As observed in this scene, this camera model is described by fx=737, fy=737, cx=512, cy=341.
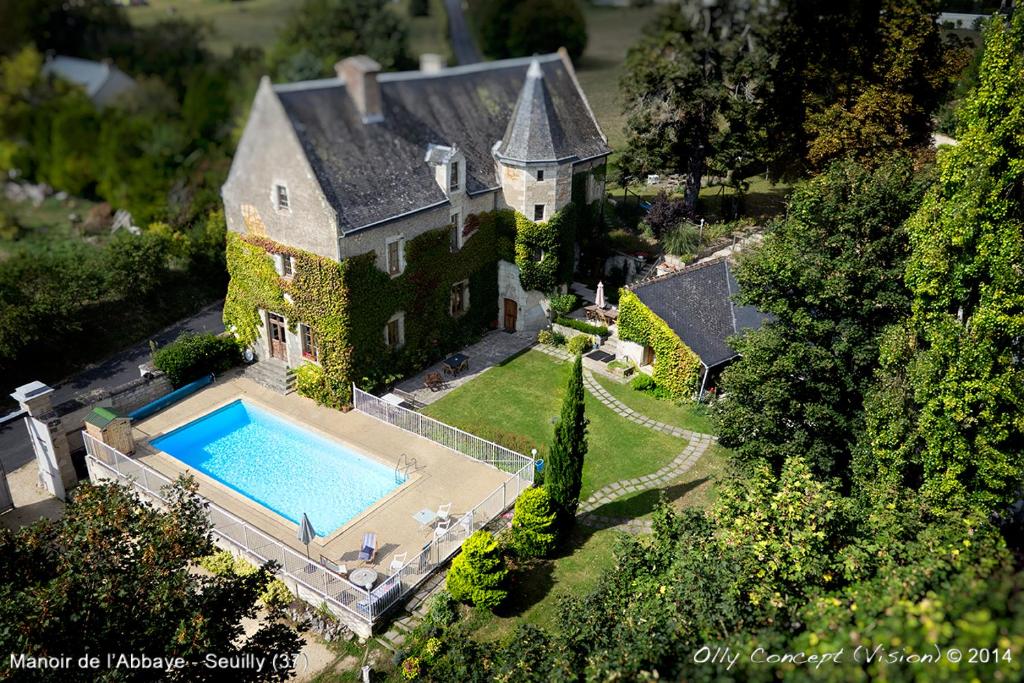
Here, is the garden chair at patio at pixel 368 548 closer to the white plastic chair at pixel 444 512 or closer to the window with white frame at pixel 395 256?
the white plastic chair at pixel 444 512

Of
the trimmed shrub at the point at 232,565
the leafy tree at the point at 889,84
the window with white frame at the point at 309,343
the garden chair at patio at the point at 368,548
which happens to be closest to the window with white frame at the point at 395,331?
the window with white frame at the point at 309,343

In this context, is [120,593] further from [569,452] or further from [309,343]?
[309,343]

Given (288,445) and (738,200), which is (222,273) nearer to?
(288,445)

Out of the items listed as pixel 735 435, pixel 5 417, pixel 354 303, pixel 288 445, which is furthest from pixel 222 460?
pixel 735 435

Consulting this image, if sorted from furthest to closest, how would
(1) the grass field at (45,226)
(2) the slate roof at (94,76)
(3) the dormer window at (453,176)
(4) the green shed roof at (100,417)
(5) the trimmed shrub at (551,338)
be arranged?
(2) the slate roof at (94,76) → (1) the grass field at (45,226) → (5) the trimmed shrub at (551,338) → (3) the dormer window at (453,176) → (4) the green shed roof at (100,417)

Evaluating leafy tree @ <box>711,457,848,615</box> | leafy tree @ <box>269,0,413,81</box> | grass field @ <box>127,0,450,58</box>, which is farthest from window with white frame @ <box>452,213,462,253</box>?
leafy tree @ <box>269,0,413,81</box>
